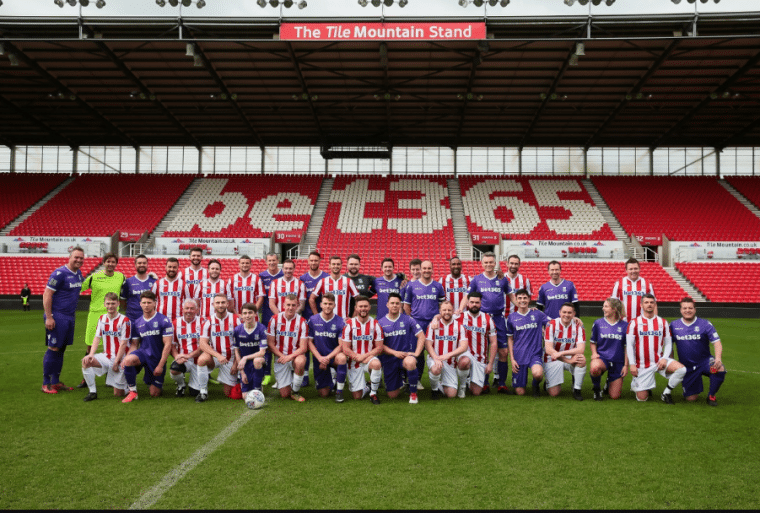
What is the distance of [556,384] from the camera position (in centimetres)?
646

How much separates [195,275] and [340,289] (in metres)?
2.16

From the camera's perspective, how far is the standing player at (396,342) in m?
6.36

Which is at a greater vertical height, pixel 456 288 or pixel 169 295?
pixel 456 288

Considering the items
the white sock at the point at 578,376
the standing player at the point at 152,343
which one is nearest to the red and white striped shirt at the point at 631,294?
the white sock at the point at 578,376

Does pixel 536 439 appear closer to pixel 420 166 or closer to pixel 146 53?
pixel 146 53

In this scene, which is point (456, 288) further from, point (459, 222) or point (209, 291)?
point (459, 222)

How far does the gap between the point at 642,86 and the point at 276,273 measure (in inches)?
785

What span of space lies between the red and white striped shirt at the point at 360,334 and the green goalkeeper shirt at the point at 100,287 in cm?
345

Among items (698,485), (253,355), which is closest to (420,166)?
(253,355)

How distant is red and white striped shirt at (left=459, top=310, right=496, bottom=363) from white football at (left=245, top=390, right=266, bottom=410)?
2.66m

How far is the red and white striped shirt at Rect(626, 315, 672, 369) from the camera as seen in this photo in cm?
635

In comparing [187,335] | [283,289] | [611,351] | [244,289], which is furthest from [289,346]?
[611,351]

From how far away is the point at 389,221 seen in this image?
27.0 m

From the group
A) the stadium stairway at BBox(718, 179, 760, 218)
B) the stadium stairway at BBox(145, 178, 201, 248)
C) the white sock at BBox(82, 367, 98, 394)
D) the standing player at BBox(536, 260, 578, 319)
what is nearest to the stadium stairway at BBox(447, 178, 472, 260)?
the stadium stairway at BBox(145, 178, 201, 248)
